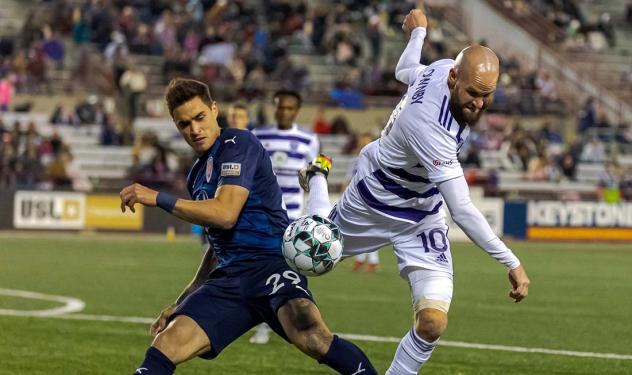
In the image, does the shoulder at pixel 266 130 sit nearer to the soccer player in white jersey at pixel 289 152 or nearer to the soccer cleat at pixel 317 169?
the soccer player in white jersey at pixel 289 152

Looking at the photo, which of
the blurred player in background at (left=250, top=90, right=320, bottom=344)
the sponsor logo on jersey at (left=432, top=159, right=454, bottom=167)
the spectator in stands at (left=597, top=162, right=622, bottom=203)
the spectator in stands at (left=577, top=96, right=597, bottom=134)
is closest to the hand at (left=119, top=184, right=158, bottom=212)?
the sponsor logo on jersey at (left=432, top=159, right=454, bottom=167)

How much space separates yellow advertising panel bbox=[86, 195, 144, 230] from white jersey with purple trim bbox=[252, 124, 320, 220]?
15.7 m

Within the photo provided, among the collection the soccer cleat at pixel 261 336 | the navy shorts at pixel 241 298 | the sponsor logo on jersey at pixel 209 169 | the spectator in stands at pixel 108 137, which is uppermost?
the sponsor logo on jersey at pixel 209 169

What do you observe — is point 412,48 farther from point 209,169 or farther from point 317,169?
point 209,169

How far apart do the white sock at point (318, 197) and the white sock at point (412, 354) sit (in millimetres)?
1407

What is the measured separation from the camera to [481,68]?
8.17 metres

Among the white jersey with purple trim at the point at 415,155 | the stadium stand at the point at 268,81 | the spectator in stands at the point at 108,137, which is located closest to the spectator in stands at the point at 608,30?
the stadium stand at the point at 268,81

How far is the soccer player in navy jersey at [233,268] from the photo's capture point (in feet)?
24.1

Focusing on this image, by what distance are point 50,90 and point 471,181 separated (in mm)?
11019

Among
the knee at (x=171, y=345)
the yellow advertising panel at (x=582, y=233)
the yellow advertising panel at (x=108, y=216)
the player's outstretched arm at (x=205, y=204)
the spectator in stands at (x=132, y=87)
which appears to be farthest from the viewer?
the spectator in stands at (x=132, y=87)

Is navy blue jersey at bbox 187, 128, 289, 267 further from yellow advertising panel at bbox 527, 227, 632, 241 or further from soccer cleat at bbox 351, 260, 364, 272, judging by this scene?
yellow advertising panel at bbox 527, 227, 632, 241

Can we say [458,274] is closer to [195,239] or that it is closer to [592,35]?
[195,239]

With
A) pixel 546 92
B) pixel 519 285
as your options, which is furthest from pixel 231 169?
pixel 546 92

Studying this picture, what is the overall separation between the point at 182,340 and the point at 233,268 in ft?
1.89
